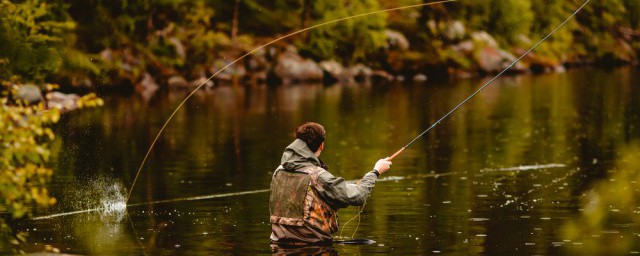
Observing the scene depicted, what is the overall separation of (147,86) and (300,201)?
169ft

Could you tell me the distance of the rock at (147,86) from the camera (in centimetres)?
5966

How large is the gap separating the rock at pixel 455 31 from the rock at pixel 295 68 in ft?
58.9

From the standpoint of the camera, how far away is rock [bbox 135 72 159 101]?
196 ft

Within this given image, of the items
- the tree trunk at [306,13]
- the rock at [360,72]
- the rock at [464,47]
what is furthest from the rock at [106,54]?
the rock at [464,47]

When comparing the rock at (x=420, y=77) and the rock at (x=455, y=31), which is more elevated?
the rock at (x=455, y=31)

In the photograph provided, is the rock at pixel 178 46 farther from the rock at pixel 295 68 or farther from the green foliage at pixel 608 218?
the green foliage at pixel 608 218

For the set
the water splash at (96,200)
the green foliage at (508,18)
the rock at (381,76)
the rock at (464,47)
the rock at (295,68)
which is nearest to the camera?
the water splash at (96,200)

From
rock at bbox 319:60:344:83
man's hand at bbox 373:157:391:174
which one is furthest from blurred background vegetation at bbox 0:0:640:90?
man's hand at bbox 373:157:391:174

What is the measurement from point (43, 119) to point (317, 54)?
6954 centimetres

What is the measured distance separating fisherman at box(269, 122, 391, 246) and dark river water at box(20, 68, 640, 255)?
108 centimetres

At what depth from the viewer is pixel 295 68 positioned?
73875mm

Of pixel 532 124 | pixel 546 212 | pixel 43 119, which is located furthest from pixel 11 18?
pixel 43 119

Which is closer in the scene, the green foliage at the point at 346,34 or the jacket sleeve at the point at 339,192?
the jacket sleeve at the point at 339,192

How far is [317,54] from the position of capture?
Answer: 78625mm
